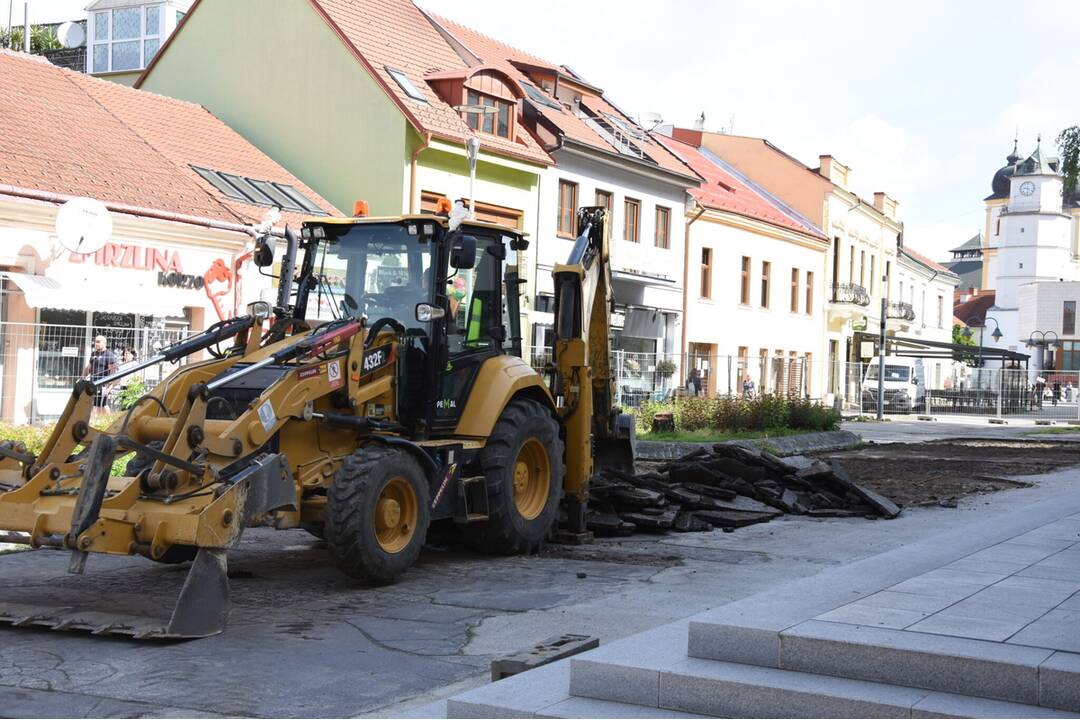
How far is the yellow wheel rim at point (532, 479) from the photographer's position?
11.6m

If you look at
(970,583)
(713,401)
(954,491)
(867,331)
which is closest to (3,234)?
(713,401)

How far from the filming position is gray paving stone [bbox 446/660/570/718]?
19.3 ft

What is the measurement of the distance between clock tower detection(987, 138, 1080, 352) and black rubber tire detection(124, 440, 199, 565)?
11775cm

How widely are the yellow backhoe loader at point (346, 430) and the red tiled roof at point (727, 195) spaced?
105 feet

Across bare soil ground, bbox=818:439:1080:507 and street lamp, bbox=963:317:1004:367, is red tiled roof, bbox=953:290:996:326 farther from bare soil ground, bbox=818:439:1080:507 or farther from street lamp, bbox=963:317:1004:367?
bare soil ground, bbox=818:439:1080:507

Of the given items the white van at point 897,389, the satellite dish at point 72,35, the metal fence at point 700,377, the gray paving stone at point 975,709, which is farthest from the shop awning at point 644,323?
the gray paving stone at point 975,709

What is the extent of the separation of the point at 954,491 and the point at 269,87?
817 inches

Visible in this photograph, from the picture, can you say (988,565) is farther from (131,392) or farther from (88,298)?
(88,298)

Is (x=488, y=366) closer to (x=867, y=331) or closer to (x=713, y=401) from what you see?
(x=713, y=401)

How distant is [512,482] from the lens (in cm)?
1110

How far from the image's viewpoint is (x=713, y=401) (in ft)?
89.4

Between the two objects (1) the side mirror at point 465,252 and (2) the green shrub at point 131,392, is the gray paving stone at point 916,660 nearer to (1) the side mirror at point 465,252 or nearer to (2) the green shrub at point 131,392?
(1) the side mirror at point 465,252

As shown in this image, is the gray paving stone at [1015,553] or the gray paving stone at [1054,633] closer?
the gray paving stone at [1054,633]

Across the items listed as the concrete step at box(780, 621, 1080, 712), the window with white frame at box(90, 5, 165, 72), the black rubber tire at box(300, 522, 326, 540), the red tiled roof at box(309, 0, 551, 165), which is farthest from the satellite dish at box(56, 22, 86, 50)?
the concrete step at box(780, 621, 1080, 712)
